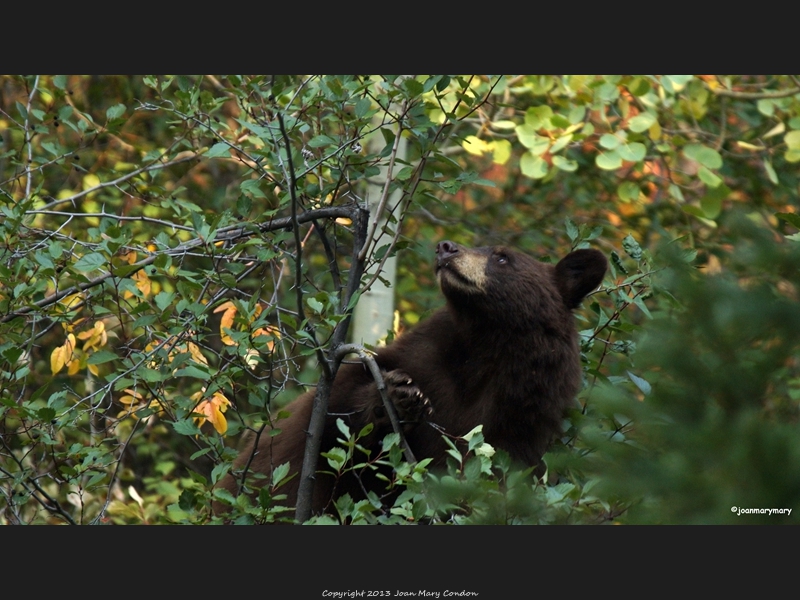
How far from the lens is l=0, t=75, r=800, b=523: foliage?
4.51ft

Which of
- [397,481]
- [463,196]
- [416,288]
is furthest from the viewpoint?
[463,196]

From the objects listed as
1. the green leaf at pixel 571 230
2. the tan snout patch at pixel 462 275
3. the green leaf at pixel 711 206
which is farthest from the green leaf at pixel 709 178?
the tan snout patch at pixel 462 275

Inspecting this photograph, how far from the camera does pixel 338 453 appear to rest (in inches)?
124

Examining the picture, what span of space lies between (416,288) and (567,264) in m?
3.67

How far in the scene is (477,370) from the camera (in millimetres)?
5117

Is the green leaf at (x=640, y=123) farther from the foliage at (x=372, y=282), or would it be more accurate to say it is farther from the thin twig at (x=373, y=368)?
the thin twig at (x=373, y=368)

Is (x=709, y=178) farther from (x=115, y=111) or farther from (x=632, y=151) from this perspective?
(x=115, y=111)

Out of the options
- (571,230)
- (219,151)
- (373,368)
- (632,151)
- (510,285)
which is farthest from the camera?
(632,151)

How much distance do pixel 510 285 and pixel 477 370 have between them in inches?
22.3

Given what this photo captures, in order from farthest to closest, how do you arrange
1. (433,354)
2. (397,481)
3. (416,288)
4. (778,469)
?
(416,288), (433,354), (397,481), (778,469)

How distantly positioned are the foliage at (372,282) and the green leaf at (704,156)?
0.06 ft

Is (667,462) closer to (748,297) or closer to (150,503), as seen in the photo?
(748,297)

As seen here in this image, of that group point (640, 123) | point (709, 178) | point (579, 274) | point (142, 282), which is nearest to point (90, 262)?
point (142, 282)

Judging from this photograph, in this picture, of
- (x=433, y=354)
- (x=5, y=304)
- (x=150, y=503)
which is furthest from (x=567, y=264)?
(x=150, y=503)
